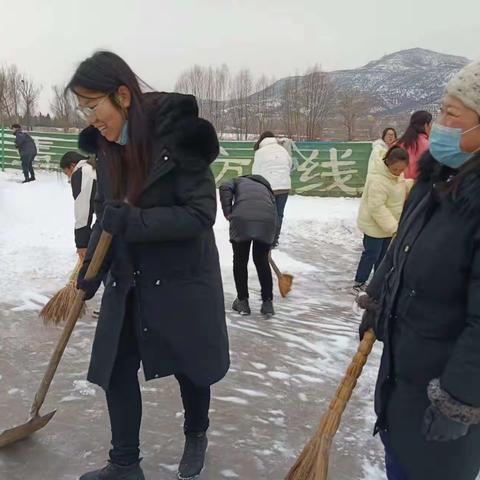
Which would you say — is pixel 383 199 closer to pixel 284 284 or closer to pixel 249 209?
pixel 284 284

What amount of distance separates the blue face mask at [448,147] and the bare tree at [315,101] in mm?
21840

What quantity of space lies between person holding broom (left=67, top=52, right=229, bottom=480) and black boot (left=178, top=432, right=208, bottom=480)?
0.75 feet

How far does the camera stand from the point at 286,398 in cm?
324

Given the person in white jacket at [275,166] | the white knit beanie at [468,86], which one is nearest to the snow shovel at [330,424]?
the white knit beanie at [468,86]

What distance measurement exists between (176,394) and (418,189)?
2.05m

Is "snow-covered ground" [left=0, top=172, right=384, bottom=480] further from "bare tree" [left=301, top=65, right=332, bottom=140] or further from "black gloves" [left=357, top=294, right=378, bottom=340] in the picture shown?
"bare tree" [left=301, top=65, right=332, bottom=140]

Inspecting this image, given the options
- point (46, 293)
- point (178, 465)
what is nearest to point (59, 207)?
point (46, 293)

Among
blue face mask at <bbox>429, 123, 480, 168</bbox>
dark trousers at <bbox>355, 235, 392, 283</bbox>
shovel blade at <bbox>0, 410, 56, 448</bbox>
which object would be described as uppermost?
blue face mask at <bbox>429, 123, 480, 168</bbox>

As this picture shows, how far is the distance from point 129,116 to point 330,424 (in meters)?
1.35

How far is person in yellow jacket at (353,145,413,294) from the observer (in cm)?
491

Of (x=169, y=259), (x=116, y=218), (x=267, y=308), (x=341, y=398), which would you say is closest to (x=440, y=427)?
(x=341, y=398)

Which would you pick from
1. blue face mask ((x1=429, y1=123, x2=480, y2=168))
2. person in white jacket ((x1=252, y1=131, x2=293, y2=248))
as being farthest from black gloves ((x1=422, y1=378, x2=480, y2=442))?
person in white jacket ((x1=252, y1=131, x2=293, y2=248))

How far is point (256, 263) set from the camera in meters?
4.77

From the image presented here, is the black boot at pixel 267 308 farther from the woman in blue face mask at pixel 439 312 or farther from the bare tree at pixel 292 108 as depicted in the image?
the bare tree at pixel 292 108
